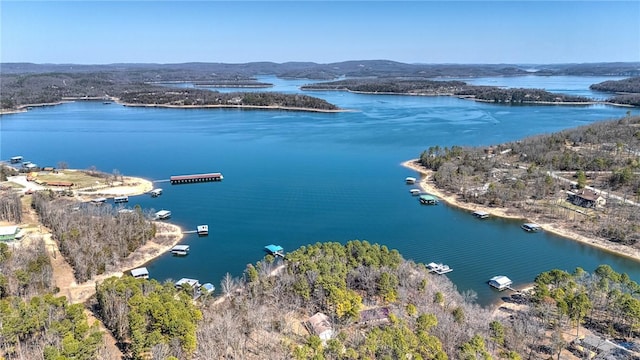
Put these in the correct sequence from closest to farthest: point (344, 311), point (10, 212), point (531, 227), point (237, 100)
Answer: point (344, 311), point (10, 212), point (531, 227), point (237, 100)

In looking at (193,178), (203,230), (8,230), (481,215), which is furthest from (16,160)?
(481,215)

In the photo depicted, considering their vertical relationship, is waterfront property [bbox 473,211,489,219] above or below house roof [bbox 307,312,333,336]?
above

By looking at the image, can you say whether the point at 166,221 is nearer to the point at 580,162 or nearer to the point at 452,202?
the point at 452,202

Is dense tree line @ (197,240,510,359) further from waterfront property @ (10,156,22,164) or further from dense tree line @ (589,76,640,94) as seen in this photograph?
dense tree line @ (589,76,640,94)

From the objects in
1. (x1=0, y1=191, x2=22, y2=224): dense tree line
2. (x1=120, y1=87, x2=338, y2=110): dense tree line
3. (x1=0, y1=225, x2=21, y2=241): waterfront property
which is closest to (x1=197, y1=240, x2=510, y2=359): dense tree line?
(x1=0, y1=225, x2=21, y2=241): waterfront property

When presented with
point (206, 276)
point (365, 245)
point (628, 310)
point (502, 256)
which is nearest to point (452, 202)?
point (502, 256)

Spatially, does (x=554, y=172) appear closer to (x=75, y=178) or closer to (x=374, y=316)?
(x=374, y=316)

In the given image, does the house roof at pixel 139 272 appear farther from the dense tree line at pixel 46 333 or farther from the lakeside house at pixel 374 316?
the lakeside house at pixel 374 316
